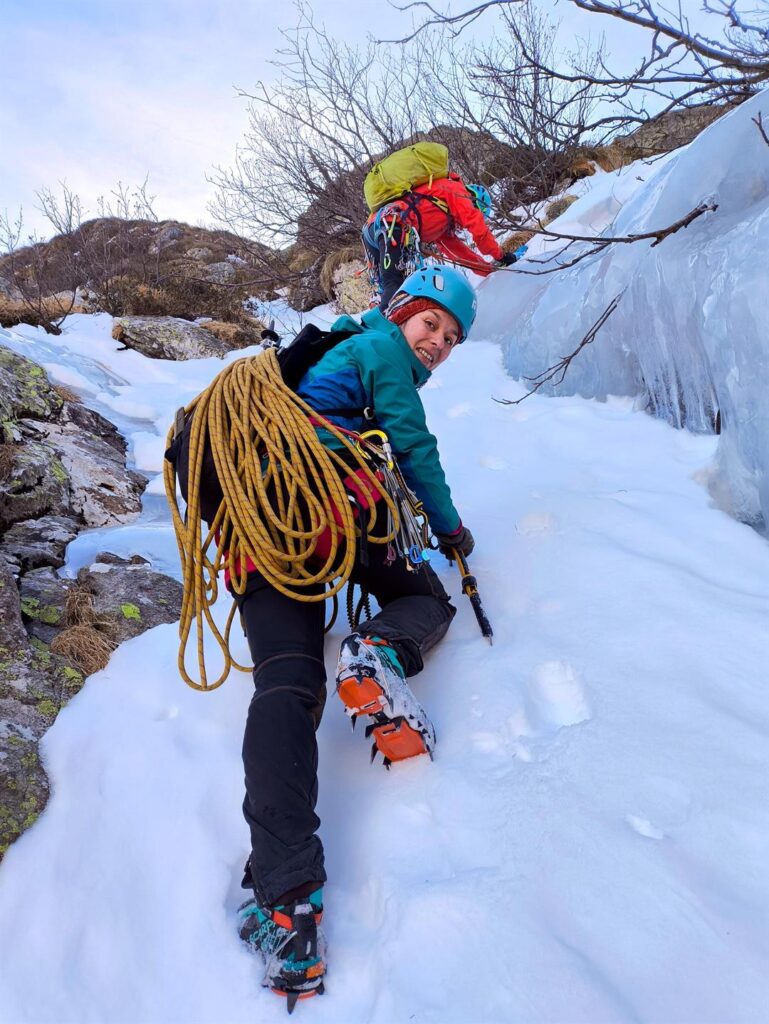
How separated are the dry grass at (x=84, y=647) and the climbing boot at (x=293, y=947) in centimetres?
109

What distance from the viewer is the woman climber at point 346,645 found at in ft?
3.56

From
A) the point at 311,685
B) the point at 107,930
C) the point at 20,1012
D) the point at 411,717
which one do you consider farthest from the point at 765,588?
the point at 20,1012

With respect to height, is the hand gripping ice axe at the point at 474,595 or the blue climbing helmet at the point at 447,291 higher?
the blue climbing helmet at the point at 447,291

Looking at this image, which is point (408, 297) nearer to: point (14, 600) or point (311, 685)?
point (311, 685)

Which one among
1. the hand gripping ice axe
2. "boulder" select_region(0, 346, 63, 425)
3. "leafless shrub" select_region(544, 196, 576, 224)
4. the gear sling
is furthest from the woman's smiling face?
"leafless shrub" select_region(544, 196, 576, 224)

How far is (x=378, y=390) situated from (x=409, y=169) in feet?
9.14

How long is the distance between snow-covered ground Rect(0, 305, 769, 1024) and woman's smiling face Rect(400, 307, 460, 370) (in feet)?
2.32

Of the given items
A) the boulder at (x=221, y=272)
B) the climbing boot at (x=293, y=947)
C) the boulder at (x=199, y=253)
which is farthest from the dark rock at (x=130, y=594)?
the boulder at (x=199, y=253)

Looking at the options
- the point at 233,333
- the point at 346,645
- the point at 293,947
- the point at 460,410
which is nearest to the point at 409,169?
the point at 460,410

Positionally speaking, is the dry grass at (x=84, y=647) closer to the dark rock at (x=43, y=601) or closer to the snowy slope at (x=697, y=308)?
the dark rock at (x=43, y=601)

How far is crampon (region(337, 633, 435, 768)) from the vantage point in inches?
51.8

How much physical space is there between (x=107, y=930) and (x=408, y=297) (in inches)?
65.6

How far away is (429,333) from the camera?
73.8 inches

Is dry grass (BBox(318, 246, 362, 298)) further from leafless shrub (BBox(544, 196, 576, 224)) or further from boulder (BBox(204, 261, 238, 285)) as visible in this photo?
boulder (BBox(204, 261, 238, 285))
